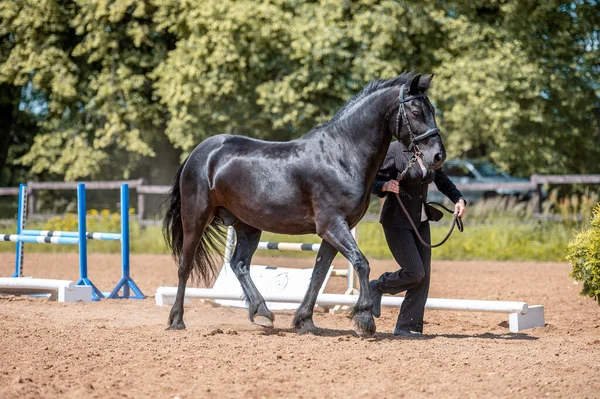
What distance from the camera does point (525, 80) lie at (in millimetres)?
16250

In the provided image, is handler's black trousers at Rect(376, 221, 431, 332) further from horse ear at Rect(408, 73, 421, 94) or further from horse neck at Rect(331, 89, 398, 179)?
horse ear at Rect(408, 73, 421, 94)

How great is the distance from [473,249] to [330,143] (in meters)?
9.11

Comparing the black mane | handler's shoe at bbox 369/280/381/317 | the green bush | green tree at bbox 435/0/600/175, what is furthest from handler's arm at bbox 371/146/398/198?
green tree at bbox 435/0/600/175

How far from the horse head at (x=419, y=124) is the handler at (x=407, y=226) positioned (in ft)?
0.94

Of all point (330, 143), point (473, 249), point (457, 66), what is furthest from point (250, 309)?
point (457, 66)

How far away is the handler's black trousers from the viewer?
595cm

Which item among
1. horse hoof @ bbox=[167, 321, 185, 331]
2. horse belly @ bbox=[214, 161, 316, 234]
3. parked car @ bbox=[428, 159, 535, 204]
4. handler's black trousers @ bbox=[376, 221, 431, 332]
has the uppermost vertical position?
parked car @ bbox=[428, 159, 535, 204]

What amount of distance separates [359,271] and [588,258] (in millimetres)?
2222

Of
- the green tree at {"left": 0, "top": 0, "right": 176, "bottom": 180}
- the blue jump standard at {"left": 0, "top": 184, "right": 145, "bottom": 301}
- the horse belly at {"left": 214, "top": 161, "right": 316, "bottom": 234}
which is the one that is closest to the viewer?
the horse belly at {"left": 214, "top": 161, "right": 316, "bottom": 234}

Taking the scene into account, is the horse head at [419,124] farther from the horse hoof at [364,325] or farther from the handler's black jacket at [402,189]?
the horse hoof at [364,325]

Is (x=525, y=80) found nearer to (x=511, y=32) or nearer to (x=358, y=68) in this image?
(x=511, y=32)

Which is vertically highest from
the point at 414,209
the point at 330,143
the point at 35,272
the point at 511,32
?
the point at 511,32

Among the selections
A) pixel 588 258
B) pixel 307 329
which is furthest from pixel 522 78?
pixel 307 329

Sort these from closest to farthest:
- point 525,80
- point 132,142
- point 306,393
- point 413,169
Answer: point 306,393, point 413,169, point 525,80, point 132,142
